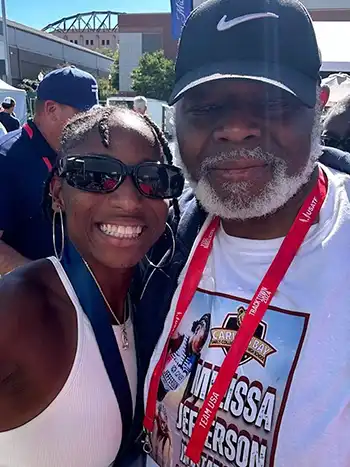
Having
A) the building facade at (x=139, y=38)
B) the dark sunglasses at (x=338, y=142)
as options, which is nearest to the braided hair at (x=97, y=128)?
the dark sunglasses at (x=338, y=142)

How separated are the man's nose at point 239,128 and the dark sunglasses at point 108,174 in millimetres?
228

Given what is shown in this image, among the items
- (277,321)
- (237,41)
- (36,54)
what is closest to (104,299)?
(277,321)

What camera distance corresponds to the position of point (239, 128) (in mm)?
1409

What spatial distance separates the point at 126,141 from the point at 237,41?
1.41ft

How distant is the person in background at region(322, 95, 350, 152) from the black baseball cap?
169 cm

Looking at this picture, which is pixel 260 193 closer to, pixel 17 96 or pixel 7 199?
pixel 7 199

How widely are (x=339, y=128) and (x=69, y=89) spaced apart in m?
1.84

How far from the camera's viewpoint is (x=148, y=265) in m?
1.77

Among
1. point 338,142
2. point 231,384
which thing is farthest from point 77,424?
point 338,142

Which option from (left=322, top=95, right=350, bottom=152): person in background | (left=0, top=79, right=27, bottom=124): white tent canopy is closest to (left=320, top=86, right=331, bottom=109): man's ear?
(left=322, top=95, right=350, bottom=152): person in background

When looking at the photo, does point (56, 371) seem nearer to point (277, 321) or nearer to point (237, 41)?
point (277, 321)

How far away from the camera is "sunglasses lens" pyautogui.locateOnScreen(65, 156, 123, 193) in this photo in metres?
1.45

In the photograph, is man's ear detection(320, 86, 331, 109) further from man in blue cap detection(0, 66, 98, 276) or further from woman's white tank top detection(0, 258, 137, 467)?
man in blue cap detection(0, 66, 98, 276)

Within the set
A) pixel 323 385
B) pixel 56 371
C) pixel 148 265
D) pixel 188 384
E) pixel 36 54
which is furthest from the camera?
pixel 36 54
